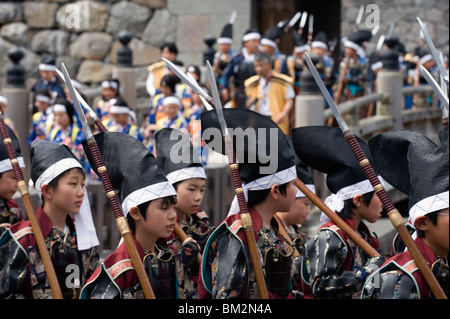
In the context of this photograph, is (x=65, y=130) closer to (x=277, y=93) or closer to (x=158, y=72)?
(x=277, y=93)

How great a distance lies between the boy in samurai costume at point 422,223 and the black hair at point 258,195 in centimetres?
78

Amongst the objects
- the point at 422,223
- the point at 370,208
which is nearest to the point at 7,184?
the point at 370,208

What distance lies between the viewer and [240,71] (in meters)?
13.0

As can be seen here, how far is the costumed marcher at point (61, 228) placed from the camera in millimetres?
5070

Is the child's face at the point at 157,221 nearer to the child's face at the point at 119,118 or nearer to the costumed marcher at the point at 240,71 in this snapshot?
the child's face at the point at 119,118

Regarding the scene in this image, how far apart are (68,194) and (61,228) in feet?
0.70

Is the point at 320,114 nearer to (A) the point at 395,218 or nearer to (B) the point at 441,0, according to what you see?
(A) the point at 395,218

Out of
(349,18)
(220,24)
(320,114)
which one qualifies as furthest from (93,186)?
(349,18)

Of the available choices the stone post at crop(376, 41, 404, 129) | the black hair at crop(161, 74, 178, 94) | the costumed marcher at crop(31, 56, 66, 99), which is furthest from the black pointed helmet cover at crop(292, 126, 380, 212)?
the costumed marcher at crop(31, 56, 66, 99)

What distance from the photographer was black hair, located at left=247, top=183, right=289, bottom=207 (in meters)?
4.90

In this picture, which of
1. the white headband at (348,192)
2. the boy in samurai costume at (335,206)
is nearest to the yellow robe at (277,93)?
the boy in samurai costume at (335,206)
